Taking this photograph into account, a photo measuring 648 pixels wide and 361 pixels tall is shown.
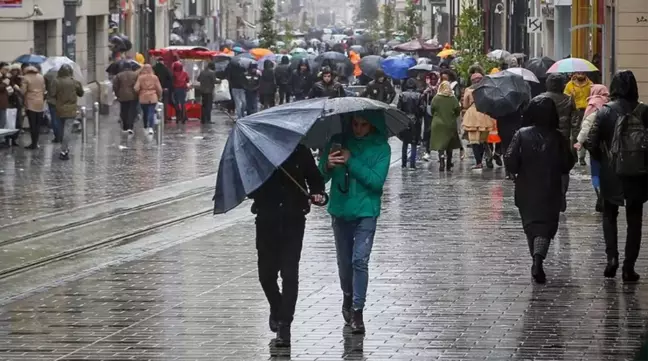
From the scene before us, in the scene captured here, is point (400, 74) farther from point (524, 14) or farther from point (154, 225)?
point (154, 225)

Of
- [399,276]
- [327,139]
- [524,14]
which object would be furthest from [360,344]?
[524,14]

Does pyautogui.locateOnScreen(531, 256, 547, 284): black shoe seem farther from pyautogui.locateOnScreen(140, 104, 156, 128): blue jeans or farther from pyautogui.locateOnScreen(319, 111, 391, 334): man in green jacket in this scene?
pyautogui.locateOnScreen(140, 104, 156, 128): blue jeans

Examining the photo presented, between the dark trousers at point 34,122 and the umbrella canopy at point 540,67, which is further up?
the umbrella canopy at point 540,67

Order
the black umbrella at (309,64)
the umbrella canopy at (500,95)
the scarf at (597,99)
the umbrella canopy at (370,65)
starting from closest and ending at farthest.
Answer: the scarf at (597,99) → the umbrella canopy at (500,95) → the black umbrella at (309,64) → the umbrella canopy at (370,65)

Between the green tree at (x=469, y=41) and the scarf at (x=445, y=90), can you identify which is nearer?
the scarf at (x=445, y=90)

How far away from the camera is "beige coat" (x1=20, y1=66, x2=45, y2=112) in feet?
98.3

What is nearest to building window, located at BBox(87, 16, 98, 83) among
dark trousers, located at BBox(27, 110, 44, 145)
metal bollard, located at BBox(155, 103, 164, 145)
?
metal bollard, located at BBox(155, 103, 164, 145)

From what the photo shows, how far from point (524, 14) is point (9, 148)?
92.4 ft

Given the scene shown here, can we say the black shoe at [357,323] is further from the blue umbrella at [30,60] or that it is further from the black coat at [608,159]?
the blue umbrella at [30,60]

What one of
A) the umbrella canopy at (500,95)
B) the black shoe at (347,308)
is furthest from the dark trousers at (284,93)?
the black shoe at (347,308)

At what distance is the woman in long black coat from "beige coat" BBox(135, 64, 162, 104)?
21016 mm

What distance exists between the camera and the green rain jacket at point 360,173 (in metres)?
10.5

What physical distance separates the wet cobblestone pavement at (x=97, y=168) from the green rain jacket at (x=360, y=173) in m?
8.19

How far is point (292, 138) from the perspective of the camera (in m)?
10.2
